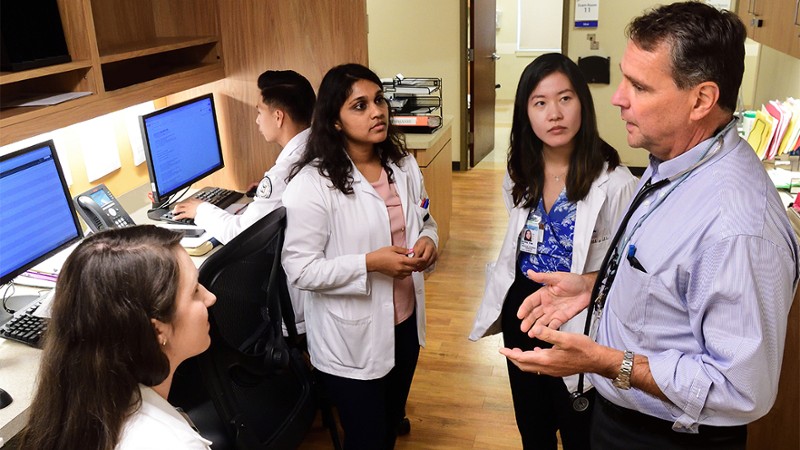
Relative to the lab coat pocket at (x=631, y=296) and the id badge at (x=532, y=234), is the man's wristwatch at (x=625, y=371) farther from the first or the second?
the id badge at (x=532, y=234)

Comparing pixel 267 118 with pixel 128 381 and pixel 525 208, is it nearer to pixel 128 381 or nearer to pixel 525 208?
pixel 525 208

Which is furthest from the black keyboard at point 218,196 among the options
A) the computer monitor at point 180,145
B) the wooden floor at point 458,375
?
the wooden floor at point 458,375

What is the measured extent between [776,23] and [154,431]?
253cm

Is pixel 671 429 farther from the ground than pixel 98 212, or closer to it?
closer to it

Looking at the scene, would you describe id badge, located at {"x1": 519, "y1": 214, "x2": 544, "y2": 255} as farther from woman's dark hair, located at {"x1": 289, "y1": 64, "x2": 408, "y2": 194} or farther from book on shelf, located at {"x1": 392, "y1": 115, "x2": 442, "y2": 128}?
book on shelf, located at {"x1": 392, "y1": 115, "x2": 442, "y2": 128}

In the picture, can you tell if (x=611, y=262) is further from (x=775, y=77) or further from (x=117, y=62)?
(x=775, y=77)

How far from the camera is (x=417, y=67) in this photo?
20.7 feet

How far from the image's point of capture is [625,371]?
4.35 ft

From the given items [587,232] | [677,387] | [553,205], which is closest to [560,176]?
[553,205]

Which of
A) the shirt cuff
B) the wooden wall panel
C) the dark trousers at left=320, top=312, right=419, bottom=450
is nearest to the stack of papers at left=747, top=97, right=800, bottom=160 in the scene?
the wooden wall panel

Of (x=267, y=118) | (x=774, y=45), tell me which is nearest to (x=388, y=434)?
(x=267, y=118)

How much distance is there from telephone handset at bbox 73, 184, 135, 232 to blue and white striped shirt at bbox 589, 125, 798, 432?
5.98ft

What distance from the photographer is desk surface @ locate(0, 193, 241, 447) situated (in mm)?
1570

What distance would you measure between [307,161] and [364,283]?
1.35ft
